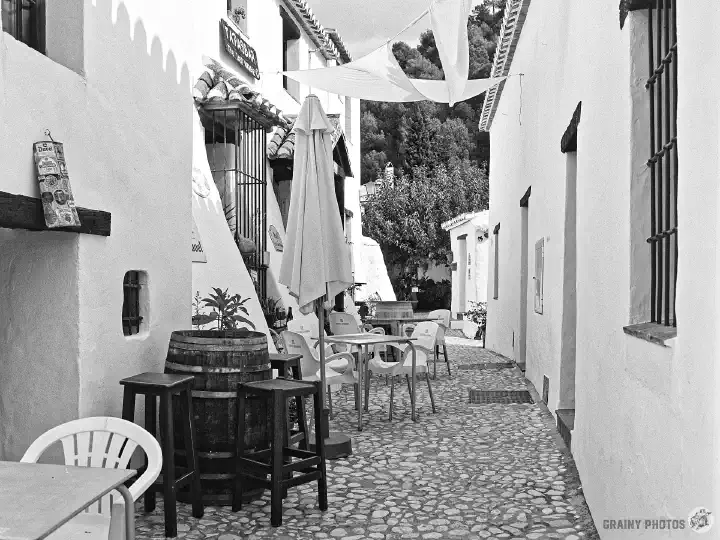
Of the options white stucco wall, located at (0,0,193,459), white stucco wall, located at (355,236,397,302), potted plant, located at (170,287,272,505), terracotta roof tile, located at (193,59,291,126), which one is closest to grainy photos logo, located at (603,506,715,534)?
potted plant, located at (170,287,272,505)

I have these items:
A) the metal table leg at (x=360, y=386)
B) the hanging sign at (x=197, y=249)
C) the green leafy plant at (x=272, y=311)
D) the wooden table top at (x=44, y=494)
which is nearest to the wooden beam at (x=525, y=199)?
the green leafy plant at (x=272, y=311)

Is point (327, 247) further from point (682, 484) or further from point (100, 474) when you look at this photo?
point (682, 484)

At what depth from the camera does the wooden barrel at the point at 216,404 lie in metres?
4.40

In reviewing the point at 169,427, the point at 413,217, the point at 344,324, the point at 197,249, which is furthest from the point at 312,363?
the point at 413,217

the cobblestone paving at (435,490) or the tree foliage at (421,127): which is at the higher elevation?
the tree foliage at (421,127)

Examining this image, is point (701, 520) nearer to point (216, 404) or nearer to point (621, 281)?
point (621, 281)

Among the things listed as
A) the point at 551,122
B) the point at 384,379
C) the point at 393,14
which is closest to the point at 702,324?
the point at 551,122

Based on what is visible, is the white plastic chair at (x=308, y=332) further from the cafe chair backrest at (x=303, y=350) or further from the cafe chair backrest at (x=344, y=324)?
the cafe chair backrest at (x=344, y=324)

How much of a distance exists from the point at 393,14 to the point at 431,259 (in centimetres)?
1730

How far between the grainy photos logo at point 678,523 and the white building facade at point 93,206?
9.23 ft

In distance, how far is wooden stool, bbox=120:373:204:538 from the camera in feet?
12.8

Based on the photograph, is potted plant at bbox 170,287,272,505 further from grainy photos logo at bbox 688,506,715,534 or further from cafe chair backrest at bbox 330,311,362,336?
cafe chair backrest at bbox 330,311,362,336

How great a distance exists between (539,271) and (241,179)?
422 cm

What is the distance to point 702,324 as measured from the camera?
2.05 metres
